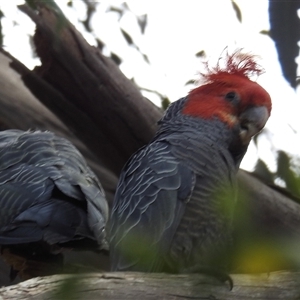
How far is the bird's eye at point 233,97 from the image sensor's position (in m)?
2.22

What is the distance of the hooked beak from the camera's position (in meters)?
2.15

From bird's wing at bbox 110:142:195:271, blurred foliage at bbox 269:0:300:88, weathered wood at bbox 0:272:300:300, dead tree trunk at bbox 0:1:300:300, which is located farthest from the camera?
dead tree trunk at bbox 0:1:300:300

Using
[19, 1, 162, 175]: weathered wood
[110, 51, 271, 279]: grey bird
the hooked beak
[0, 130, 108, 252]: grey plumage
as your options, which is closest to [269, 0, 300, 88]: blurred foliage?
[110, 51, 271, 279]: grey bird

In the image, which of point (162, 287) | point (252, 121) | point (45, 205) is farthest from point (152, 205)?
point (252, 121)

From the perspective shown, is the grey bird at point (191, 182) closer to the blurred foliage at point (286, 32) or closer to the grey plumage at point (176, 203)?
the grey plumage at point (176, 203)

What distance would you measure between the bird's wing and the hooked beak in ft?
1.26

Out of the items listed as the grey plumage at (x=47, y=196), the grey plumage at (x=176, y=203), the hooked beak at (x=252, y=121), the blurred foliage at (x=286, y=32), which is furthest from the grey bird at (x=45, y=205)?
the blurred foliage at (x=286, y=32)

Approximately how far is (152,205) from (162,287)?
0.50 meters

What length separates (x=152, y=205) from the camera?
1794 millimetres

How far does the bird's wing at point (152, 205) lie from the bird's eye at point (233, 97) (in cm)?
40

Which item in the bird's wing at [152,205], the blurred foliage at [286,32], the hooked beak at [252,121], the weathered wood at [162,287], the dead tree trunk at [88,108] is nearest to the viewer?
the blurred foliage at [286,32]

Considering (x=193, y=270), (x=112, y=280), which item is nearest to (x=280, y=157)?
(x=112, y=280)

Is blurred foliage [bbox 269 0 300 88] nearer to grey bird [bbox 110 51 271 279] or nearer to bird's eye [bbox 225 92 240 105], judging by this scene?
grey bird [bbox 110 51 271 279]

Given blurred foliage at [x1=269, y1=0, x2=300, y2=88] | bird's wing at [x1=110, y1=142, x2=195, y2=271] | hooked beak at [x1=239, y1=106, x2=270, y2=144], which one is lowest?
hooked beak at [x1=239, y1=106, x2=270, y2=144]
